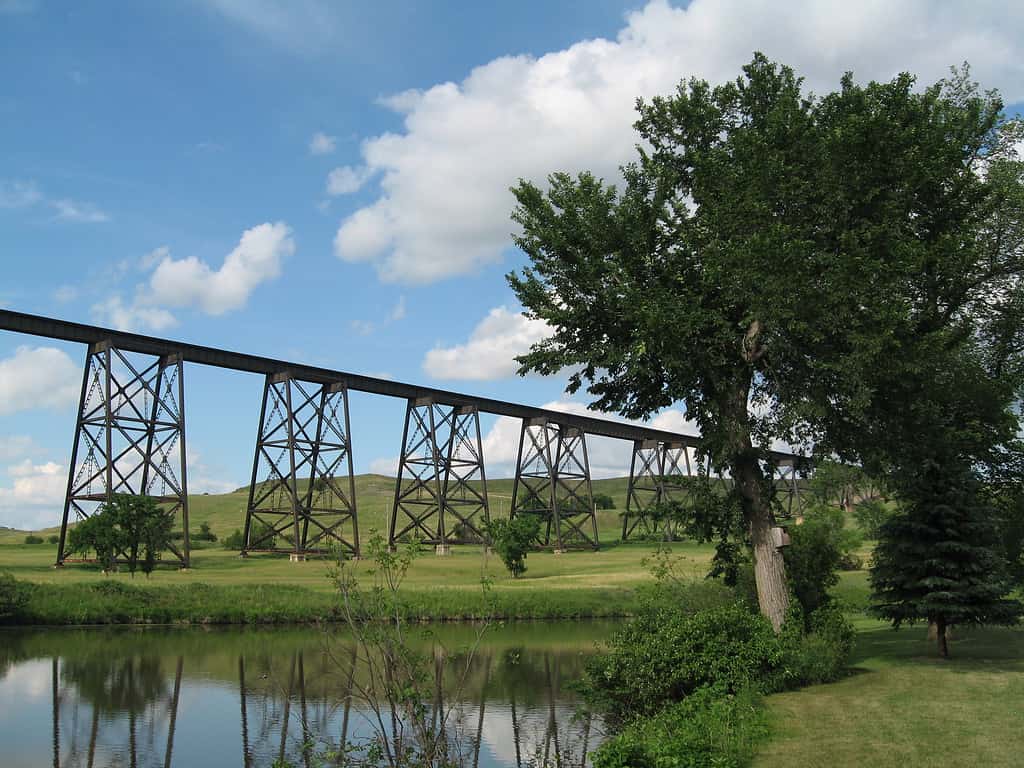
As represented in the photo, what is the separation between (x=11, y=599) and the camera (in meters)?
20.7

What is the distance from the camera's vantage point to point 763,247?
1148 cm

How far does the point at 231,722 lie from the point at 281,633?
9.74 meters

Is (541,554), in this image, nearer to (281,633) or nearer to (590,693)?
(281,633)

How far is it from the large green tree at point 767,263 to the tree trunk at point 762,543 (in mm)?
28

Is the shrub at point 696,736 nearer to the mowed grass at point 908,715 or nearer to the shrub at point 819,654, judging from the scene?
the mowed grass at point 908,715

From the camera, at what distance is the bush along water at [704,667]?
982cm

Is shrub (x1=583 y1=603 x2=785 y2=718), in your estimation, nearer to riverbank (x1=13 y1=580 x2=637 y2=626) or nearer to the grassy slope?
riverbank (x1=13 y1=580 x2=637 y2=626)

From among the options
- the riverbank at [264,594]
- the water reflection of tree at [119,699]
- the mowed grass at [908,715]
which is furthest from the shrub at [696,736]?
the riverbank at [264,594]

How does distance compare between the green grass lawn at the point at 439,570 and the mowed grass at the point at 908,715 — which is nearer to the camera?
the mowed grass at the point at 908,715

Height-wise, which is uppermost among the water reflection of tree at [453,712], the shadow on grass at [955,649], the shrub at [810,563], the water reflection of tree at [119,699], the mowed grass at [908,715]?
the shrub at [810,563]

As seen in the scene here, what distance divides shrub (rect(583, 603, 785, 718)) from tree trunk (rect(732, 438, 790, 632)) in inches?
38.3

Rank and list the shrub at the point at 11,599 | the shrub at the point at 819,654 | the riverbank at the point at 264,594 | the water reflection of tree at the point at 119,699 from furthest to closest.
A: the riverbank at the point at 264,594 → the shrub at the point at 11,599 → the shrub at the point at 819,654 → the water reflection of tree at the point at 119,699

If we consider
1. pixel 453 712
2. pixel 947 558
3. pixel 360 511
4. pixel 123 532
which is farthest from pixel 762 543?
pixel 360 511

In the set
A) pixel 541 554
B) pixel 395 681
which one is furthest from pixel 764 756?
pixel 541 554
